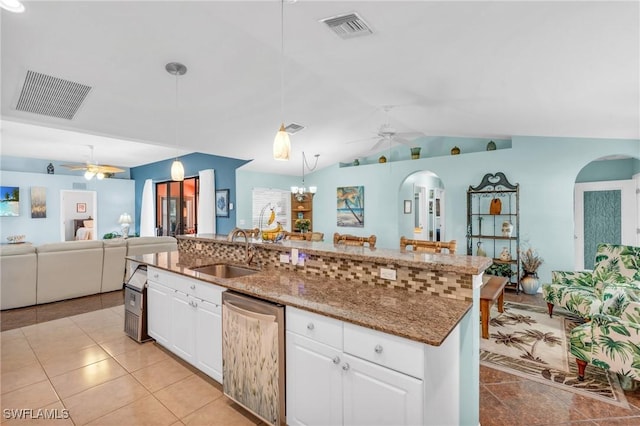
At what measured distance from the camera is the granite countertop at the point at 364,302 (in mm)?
1351

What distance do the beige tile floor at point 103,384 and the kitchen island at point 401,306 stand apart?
841 mm

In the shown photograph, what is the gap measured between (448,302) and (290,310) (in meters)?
0.90

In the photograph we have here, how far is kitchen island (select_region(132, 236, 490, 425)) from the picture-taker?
134cm

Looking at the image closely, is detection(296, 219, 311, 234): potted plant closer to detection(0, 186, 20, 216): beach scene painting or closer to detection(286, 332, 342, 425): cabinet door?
detection(286, 332, 342, 425): cabinet door

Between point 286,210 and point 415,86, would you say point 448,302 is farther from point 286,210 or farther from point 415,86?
point 286,210

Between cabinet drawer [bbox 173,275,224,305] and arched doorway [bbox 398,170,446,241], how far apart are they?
5222 mm

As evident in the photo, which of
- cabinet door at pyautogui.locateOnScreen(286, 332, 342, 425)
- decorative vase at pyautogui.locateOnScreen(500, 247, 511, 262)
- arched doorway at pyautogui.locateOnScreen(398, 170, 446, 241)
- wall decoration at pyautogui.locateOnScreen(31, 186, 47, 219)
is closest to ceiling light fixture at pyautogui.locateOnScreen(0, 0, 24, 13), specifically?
cabinet door at pyautogui.locateOnScreen(286, 332, 342, 425)

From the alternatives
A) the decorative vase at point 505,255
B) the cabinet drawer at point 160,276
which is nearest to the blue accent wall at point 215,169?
the cabinet drawer at point 160,276

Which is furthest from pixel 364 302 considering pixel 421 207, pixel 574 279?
pixel 421 207

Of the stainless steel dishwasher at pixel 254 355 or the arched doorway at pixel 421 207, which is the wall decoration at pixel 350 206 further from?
the stainless steel dishwasher at pixel 254 355

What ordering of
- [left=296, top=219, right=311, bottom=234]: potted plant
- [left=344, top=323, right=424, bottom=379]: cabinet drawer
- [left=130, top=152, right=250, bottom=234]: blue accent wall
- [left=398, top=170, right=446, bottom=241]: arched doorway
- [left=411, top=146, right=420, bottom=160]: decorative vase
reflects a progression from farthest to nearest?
[left=296, top=219, right=311, bottom=234]: potted plant, [left=398, top=170, right=446, bottom=241]: arched doorway, [left=130, top=152, right=250, bottom=234]: blue accent wall, [left=411, top=146, right=420, bottom=160]: decorative vase, [left=344, top=323, right=424, bottom=379]: cabinet drawer

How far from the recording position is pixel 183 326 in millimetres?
2539

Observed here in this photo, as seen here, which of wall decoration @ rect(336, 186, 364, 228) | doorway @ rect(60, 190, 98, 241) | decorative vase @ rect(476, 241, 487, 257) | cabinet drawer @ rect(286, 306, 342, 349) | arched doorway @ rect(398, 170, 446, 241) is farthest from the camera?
doorway @ rect(60, 190, 98, 241)

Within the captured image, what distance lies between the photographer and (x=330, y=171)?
7.82 metres
